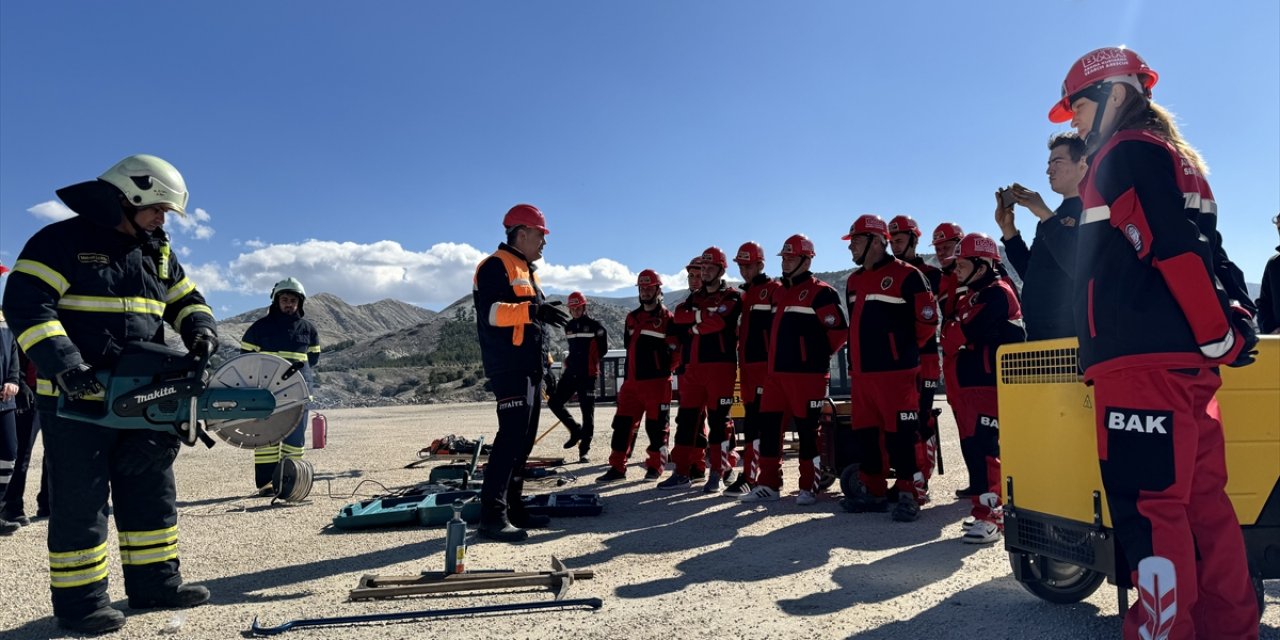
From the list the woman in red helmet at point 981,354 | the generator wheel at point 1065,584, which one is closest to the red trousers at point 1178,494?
the generator wheel at point 1065,584

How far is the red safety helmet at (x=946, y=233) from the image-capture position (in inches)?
274

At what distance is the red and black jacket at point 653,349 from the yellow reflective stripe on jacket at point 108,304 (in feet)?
17.9

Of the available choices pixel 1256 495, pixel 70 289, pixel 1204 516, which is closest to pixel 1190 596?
pixel 1204 516

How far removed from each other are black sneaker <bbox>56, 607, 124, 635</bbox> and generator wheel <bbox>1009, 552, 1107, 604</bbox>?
4.12 metres

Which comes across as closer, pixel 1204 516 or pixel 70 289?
pixel 1204 516

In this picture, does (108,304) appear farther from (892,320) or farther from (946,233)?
(946,233)

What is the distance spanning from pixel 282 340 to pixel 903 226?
20.4 feet

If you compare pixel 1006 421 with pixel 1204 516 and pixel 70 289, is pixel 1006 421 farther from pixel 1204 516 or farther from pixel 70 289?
pixel 70 289

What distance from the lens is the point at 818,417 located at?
683cm

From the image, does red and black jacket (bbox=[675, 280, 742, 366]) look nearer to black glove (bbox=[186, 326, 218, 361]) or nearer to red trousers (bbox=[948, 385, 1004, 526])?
red trousers (bbox=[948, 385, 1004, 526])

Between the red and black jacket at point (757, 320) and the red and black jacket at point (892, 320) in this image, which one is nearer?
the red and black jacket at point (892, 320)

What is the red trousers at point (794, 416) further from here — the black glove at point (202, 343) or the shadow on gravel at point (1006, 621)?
the black glove at point (202, 343)

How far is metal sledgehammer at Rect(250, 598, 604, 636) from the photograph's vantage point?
3361 millimetres

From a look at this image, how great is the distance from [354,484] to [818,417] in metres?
5.38
